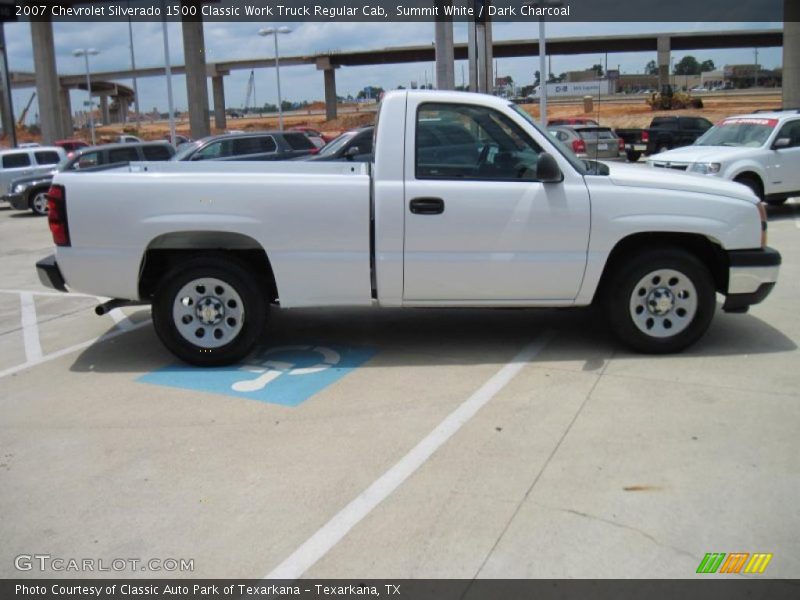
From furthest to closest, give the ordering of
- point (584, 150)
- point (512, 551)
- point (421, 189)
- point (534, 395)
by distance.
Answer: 1. point (584, 150)
2. point (421, 189)
3. point (534, 395)
4. point (512, 551)

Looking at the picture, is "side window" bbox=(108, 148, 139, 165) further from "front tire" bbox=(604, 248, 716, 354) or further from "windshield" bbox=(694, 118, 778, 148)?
"front tire" bbox=(604, 248, 716, 354)

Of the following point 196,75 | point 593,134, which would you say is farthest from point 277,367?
point 196,75

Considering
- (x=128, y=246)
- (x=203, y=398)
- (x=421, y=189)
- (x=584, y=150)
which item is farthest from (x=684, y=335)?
(x=584, y=150)

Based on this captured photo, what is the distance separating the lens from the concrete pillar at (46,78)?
4712 centimetres

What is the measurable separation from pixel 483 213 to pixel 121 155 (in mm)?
16031

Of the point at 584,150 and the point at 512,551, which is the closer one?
the point at 512,551

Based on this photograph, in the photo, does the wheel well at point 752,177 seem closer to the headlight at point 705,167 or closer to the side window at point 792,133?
the headlight at point 705,167

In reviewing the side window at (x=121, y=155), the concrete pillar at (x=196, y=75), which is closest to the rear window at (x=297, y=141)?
the side window at (x=121, y=155)

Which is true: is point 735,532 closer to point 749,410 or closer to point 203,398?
point 749,410

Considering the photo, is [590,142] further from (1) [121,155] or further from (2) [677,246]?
(2) [677,246]

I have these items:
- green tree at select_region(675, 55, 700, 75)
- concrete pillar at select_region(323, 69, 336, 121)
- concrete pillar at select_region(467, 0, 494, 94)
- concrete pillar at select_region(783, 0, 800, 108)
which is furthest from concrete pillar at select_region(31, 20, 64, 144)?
green tree at select_region(675, 55, 700, 75)

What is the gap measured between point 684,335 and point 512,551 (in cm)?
315

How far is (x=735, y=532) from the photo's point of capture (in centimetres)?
348

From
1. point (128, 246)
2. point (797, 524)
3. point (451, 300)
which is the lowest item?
point (797, 524)
